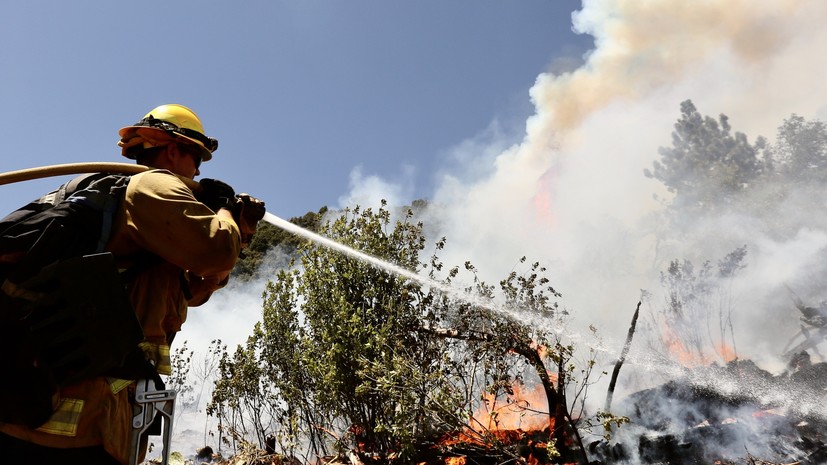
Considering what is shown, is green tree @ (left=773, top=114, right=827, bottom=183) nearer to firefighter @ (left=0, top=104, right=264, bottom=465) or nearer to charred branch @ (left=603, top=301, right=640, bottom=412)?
charred branch @ (left=603, top=301, right=640, bottom=412)

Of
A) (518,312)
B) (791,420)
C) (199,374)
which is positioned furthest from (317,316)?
(199,374)

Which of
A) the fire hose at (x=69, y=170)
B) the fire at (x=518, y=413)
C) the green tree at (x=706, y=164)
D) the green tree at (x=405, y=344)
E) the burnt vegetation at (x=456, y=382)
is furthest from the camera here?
the green tree at (x=706, y=164)

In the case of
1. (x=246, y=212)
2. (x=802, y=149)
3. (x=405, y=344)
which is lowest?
(x=246, y=212)

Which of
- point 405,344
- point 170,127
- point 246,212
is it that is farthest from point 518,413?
point 170,127

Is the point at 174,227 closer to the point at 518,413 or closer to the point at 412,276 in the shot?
the point at 412,276

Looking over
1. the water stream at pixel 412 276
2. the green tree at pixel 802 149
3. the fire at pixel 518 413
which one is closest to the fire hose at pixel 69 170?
the water stream at pixel 412 276

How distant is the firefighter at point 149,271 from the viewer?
4.76 ft

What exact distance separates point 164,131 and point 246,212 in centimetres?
46

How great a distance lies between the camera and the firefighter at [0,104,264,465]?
1451mm

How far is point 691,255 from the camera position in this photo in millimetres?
16953

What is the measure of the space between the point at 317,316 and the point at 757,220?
15386 millimetres

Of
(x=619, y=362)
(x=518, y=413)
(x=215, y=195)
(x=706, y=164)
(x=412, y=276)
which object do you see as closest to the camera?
(x=215, y=195)

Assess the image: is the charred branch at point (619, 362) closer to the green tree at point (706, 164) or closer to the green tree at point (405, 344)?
the green tree at point (405, 344)

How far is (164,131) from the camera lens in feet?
6.65
